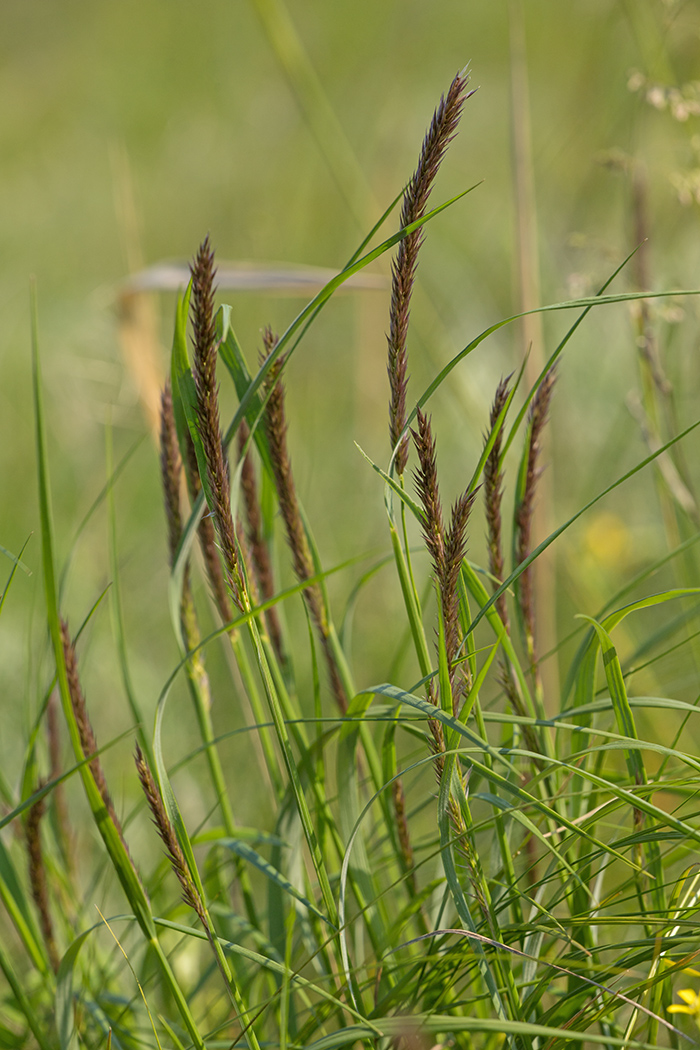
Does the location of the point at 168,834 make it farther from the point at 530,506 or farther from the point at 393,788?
the point at 530,506

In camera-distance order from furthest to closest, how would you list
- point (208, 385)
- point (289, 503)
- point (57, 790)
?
point (57, 790) → point (289, 503) → point (208, 385)

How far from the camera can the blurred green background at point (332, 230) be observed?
3.32ft

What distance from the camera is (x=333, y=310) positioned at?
9.27 ft

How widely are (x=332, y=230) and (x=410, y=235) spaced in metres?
2.50

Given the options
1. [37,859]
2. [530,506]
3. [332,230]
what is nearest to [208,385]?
[530,506]

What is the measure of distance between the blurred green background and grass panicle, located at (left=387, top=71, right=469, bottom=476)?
21 centimetres

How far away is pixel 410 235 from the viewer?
349 millimetres

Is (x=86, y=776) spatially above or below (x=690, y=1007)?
above

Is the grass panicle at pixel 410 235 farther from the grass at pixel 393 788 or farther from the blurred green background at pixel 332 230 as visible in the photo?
the blurred green background at pixel 332 230

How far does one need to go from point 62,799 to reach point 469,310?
1413mm

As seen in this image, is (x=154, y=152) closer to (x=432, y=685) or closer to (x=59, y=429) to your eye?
(x=59, y=429)

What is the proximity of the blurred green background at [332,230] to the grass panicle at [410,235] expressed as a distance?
208mm

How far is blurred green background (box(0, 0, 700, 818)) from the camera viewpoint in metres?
1.01

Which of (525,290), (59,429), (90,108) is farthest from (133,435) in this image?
(90,108)
